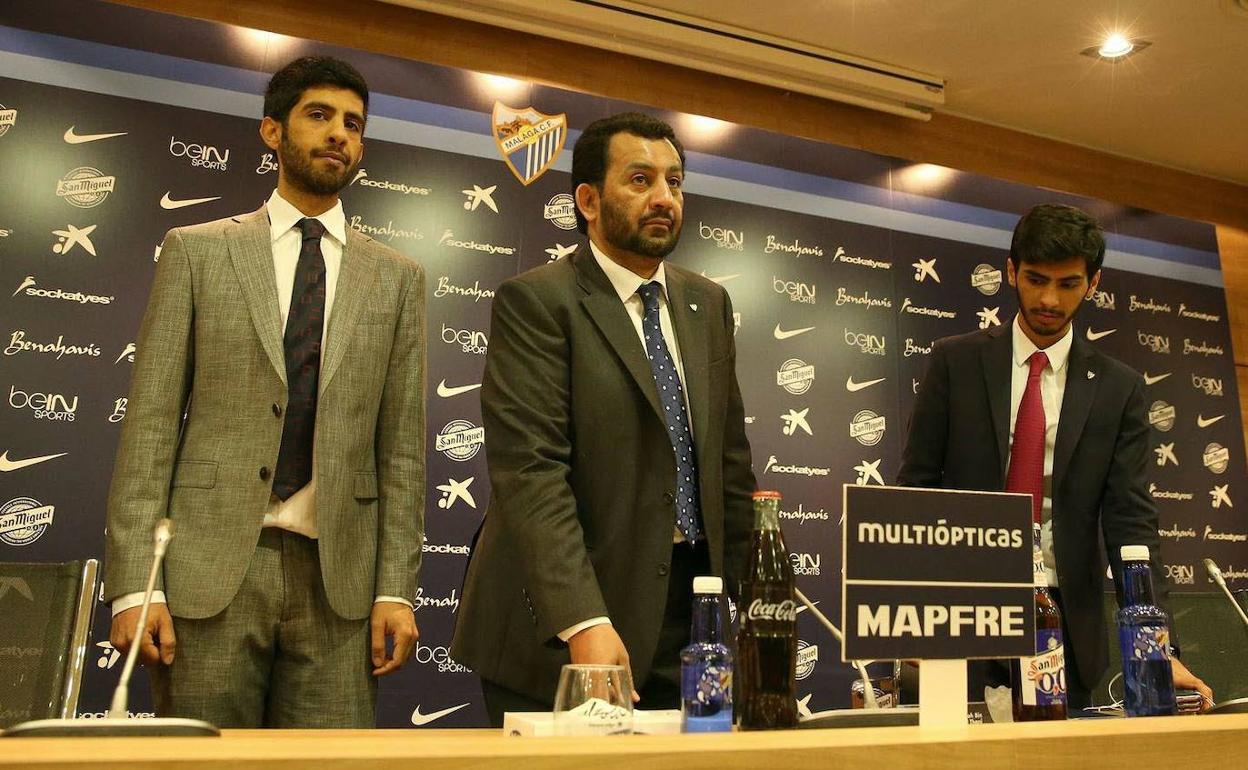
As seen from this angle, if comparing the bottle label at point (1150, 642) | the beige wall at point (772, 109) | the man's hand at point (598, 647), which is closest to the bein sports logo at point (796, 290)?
the beige wall at point (772, 109)

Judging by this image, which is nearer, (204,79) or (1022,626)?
(1022,626)

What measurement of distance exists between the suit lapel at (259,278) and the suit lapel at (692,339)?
69cm

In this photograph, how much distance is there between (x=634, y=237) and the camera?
192 centimetres

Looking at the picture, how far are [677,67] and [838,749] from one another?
420 cm

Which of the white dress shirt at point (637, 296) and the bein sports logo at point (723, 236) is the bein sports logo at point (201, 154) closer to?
the bein sports logo at point (723, 236)

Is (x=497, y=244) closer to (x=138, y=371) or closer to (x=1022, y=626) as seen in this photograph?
(x=138, y=371)

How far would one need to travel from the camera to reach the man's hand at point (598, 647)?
1.48 m

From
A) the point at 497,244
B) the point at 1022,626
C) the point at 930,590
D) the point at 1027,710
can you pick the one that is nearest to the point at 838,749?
the point at 930,590

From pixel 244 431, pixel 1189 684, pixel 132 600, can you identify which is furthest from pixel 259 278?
pixel 1189 684

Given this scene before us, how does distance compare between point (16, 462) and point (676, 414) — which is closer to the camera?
point (676, 414)

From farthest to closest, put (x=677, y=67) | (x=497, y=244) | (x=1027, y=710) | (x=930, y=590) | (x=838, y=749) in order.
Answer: (x=677, y=67)
(x=497, y=244)
(x=1027, y=710)
(x=930, y=590)
(x=838, y=749)

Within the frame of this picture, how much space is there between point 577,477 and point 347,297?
59 cm

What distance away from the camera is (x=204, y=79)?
149 inches

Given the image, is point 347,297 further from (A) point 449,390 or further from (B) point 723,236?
(B) point 723,236
